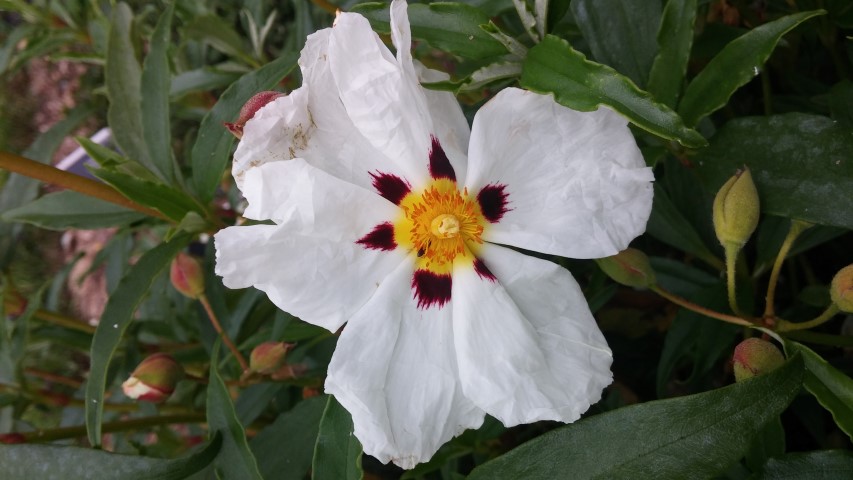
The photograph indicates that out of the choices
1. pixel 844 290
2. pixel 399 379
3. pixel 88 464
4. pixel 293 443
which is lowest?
pixel 293 443

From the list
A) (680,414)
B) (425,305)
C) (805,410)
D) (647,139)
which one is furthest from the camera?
(805,410)

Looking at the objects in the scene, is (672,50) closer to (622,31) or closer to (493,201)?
(622,31)

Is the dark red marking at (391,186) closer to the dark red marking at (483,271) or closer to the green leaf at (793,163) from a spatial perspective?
the dark red marking at (483,271)

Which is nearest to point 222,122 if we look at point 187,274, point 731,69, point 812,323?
point 187,274

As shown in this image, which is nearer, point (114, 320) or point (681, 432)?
point (681, 432)

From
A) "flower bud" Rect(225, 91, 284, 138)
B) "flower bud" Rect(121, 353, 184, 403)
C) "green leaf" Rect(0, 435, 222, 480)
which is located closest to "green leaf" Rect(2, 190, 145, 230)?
"flower bud" Rect(121, 353, 184, 403)

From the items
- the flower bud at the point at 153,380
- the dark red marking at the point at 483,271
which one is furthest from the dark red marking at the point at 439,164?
the flower bud at the point at 153,380

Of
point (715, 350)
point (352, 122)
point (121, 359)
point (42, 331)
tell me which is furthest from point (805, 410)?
point (42, 331)

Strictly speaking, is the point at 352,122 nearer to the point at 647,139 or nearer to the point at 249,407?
the point at 647,139

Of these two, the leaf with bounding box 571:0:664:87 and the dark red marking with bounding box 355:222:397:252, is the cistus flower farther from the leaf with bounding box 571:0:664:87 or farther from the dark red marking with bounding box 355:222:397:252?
the leaf with bounding box 571:0:664:87
